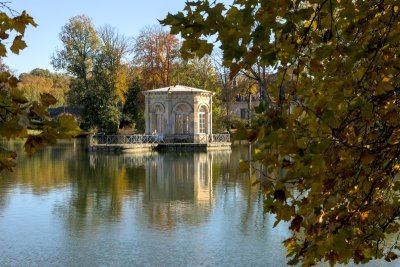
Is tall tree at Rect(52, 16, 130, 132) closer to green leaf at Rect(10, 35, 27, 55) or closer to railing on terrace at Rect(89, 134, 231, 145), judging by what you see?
railing on terrace at Rect(89, 134, 231, 145)

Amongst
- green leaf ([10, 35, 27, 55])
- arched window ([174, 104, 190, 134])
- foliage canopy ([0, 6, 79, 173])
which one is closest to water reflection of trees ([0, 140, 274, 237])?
arched window ([174, 104, 190, 134])

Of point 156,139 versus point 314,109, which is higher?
point 314,109

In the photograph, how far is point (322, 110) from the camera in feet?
9.52

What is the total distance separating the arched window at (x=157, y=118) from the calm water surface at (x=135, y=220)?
1306 centimetres

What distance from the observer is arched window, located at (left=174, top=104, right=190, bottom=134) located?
33.9m

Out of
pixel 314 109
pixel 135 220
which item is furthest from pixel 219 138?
pixel 314 109

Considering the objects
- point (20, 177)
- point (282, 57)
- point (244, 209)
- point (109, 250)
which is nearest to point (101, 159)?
point (20, 177)

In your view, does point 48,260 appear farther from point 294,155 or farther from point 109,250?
point 294,155

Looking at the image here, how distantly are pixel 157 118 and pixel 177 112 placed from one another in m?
1.29

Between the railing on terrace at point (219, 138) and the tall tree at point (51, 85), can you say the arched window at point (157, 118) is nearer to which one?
the railing on terrace at point (219, 138)

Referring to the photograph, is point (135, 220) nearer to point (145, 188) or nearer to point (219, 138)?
point (145, 188)

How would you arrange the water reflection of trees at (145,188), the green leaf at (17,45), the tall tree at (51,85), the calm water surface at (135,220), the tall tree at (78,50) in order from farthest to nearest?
the tall tree at (51,85) < the tall tree at (78,50) < the water reflection of trees at (145,188) < the calm water surface at (135,220) < the green leaf at (17,45)

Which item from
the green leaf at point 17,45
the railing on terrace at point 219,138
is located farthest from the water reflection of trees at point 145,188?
the green leaf at point 17,45

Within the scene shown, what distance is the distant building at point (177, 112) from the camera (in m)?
33.4
